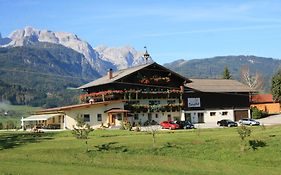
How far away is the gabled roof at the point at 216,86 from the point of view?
86.4 m

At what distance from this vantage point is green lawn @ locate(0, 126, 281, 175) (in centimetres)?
3312

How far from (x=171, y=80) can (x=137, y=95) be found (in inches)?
331

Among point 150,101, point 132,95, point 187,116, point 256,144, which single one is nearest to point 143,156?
point 256,144

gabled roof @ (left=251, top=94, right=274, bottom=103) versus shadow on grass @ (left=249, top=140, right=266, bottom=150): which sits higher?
gabled roof @ (left=251, top=94, right=274, bottom=103)

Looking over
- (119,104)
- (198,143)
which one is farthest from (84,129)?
(119,104)

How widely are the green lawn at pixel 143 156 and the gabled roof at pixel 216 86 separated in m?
39.0

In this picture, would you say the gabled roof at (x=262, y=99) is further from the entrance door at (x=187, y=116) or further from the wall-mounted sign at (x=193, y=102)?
the entrance door at (x=187, y=116)

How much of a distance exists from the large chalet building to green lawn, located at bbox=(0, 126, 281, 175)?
2814 centimetres

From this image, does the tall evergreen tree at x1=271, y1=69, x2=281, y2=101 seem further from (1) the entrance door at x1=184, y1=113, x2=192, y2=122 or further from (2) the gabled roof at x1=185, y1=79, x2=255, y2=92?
→ (1) the entrance door at x1=184, y1=113, x2=192, y2=122

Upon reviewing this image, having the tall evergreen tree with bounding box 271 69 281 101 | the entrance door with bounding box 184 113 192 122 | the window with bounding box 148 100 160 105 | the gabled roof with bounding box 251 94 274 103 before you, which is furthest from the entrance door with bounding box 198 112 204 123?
the gabled roof with bounding box 251 94 274 103

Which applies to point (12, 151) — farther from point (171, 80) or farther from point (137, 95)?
point (171, 80)

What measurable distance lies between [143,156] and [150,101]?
134 ft

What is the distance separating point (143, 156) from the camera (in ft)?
126

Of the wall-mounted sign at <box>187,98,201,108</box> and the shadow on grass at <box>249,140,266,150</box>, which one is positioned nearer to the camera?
the shadow on grass at <box>249,140,266,150</box>
